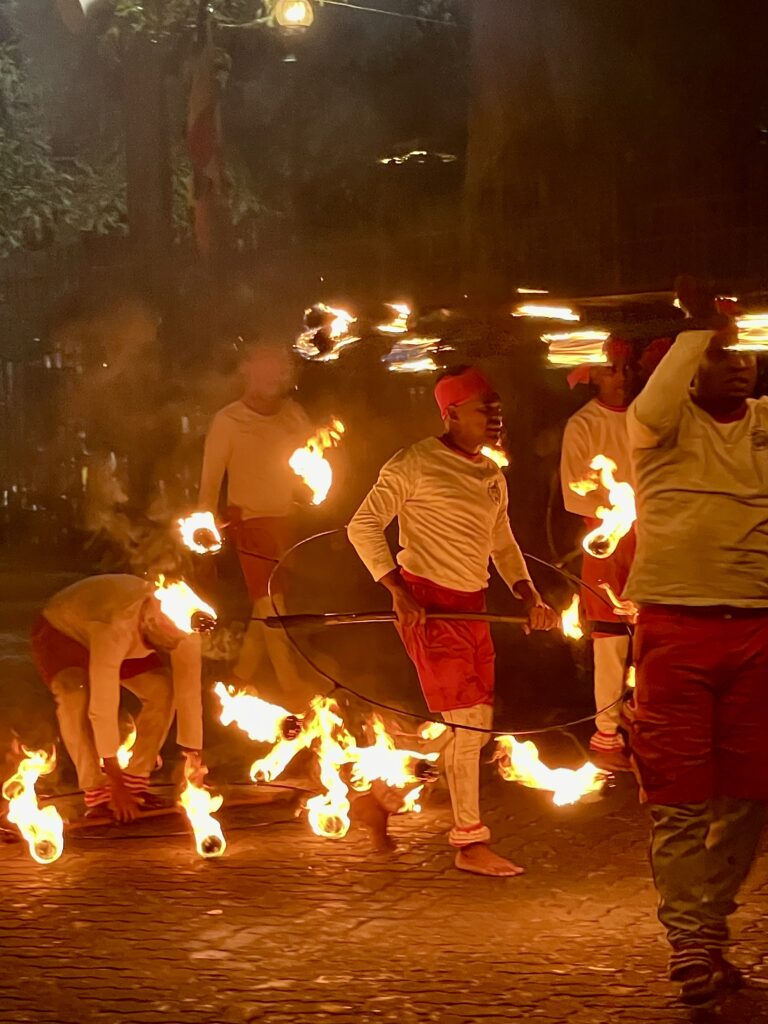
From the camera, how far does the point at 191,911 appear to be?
632 cm

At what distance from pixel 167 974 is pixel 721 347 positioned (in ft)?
9.55

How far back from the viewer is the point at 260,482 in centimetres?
894

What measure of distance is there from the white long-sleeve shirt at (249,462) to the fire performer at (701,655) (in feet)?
12.1

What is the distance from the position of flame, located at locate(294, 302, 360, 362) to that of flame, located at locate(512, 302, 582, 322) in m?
0.85

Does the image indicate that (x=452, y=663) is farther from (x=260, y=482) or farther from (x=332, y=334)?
(x=260, y=482)

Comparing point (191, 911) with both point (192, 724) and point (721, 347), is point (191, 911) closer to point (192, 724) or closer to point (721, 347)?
point (192, 724)

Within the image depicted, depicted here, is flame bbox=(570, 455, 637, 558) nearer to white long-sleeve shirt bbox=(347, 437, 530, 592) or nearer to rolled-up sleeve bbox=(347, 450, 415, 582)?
white long-sleeve shirt bbox=(347, 437, 530, 592)

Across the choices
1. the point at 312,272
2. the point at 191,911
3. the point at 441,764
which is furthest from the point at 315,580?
the point at 191,911

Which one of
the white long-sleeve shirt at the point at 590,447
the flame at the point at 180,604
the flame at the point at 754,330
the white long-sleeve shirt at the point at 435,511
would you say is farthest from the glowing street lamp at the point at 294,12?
the white long-sleeve shirt at the point at 435,511

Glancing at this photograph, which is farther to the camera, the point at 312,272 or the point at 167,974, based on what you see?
the point at 312,272

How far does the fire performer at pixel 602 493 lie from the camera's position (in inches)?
331

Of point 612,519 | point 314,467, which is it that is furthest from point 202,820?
point 612,519

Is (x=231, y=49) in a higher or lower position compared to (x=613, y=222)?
higher

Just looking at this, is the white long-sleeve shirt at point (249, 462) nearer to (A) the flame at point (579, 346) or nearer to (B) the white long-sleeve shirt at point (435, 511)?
(A) the flame at point (579, 346)
